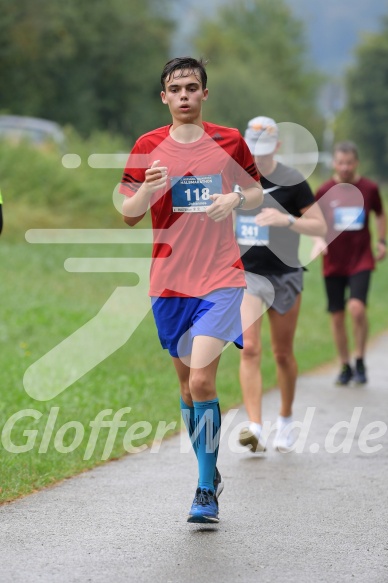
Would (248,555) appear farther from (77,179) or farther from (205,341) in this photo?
(77,179)

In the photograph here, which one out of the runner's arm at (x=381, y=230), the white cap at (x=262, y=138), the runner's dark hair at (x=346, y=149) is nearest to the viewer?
the white cap at (x=262, y=138)

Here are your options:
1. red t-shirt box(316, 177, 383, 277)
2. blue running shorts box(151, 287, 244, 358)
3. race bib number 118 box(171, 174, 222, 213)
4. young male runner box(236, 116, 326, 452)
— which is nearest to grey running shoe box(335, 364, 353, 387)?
red t-shirt box(316, 177, 383, 277)

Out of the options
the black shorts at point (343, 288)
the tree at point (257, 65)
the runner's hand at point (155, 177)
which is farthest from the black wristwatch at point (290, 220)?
the tree at point (257, 65)

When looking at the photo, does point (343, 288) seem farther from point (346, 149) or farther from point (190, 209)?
A: point (190, 209)

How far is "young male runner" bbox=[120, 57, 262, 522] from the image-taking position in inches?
245

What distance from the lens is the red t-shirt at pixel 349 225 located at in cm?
1235

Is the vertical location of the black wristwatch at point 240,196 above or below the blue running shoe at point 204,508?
above

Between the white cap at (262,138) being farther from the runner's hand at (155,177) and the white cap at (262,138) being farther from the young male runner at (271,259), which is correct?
the runner's hand at (155,177)

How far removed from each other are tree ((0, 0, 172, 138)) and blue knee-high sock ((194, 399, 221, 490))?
3782cm

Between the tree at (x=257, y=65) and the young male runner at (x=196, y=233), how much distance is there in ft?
181

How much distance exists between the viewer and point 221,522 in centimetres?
620

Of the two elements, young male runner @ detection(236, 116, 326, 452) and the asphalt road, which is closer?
the asphalt road

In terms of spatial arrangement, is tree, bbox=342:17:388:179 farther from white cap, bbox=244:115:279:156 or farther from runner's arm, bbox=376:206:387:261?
white cap, bbox=244:115:279:156

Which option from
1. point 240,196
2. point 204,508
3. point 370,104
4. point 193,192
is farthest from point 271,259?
point 370,104
